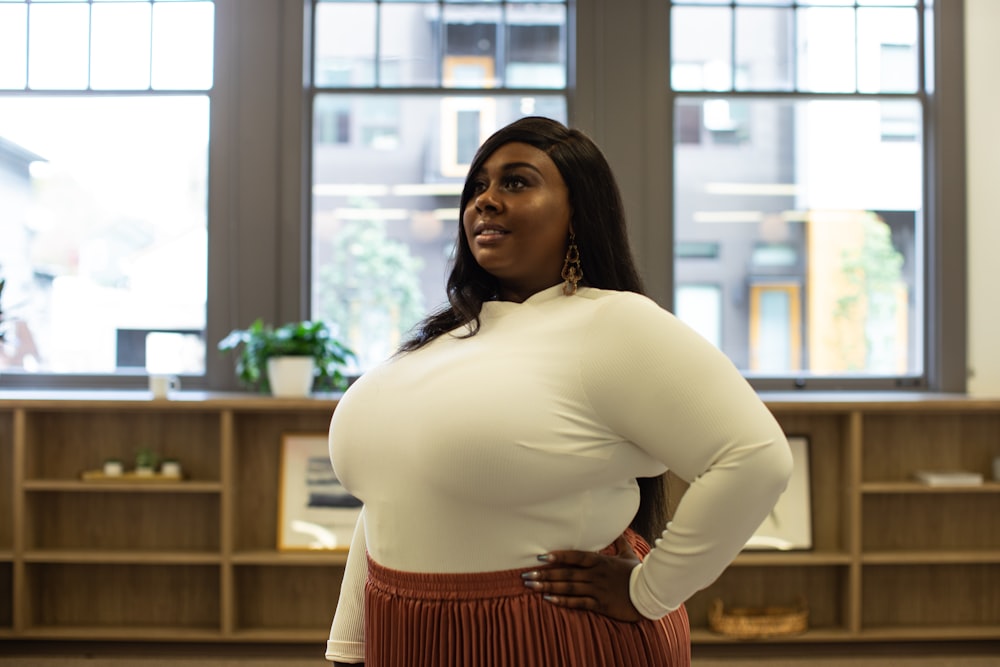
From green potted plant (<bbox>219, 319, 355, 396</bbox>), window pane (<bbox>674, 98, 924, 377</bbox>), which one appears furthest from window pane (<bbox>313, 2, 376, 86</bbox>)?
window pane (<bbox>674, 98, 924, 377</bbox>)

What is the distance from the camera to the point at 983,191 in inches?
175

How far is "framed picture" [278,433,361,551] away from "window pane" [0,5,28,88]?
2.13 metres

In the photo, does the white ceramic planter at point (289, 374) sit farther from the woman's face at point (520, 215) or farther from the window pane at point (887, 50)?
the window pane at point (887, 50)

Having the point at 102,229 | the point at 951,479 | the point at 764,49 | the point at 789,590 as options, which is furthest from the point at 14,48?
the point at 951,479

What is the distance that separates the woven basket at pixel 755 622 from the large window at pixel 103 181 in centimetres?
250

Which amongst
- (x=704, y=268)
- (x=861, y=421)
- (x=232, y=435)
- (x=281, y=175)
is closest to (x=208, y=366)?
(x=232, y=435)

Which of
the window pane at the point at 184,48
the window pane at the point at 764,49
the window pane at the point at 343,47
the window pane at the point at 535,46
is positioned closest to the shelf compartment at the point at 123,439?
the window pane at the point at 184,48

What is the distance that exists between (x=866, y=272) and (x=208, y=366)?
3.05 metres

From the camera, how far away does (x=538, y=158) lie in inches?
53.8

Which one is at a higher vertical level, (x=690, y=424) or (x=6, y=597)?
(x=690, y=424)

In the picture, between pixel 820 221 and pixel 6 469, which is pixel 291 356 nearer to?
pixel 6 469

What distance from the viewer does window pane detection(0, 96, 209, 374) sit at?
14.7 feet

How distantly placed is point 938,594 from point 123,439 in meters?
3.56

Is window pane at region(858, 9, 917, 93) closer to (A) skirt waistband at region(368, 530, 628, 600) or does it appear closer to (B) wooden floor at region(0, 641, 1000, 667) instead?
(B) wooden floor at region(0, 641, 1000, 667)
